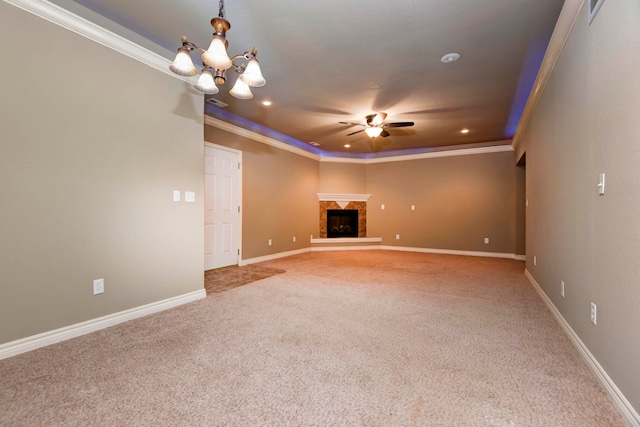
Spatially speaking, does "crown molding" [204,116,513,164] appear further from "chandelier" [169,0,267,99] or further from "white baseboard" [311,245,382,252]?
"chandelier" [169,0,267,99]

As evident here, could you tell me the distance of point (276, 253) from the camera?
20.5 ft

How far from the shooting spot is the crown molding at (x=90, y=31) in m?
2.09

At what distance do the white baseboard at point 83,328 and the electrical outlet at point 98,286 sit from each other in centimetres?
23

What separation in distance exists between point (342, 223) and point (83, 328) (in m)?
6.19

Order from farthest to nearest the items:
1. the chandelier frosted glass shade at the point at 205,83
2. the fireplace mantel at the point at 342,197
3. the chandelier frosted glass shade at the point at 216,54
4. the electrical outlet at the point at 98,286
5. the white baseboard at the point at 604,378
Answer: the fireplace mantel at the point at 342,197, the electrical outlet at the point at 98,286, the chandelier frosted glass shade at the point at 205,83, the chandelier frosted glass shade at the point at 216,54, the white baseboard at the point at 604,378

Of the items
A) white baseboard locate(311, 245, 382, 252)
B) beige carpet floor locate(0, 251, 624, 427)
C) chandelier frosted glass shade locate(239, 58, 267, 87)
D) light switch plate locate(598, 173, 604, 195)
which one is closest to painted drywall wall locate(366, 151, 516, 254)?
white baseboard locate(311, 245, 382, 252)

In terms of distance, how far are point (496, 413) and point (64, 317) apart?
3.08 m

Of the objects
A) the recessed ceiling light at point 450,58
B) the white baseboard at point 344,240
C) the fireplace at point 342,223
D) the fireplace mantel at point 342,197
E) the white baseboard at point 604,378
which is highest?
the recessed ceiling light at point 450,58

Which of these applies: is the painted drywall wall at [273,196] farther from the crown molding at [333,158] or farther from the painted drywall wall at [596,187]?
the painted drywall wall at [596,187]

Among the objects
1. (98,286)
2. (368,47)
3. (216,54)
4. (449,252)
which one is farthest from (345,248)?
(216,54)

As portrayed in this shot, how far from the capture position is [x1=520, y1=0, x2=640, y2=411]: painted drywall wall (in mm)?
1378

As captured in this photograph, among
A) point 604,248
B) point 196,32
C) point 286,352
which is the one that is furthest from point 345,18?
point 286,352

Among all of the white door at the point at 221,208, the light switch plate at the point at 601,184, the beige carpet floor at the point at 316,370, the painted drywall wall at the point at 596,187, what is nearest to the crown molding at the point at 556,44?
the painted drywall wall at the point at 596,187

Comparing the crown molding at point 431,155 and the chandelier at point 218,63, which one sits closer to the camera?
the chandelier at point 218,63
